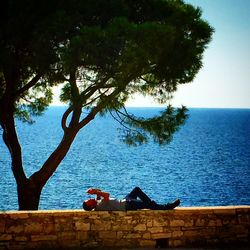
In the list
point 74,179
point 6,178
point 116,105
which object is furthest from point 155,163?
point 116,105

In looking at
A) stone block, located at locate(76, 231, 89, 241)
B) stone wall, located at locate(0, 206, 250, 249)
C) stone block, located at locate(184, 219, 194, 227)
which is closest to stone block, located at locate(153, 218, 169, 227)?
stone wall, located at locate(0, 206, 250, 249)

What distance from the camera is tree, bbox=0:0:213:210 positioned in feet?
22.2

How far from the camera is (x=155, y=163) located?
50812 mm

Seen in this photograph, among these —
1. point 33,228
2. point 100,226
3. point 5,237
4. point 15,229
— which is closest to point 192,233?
point 100,226

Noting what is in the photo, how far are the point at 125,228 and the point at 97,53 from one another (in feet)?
11.2

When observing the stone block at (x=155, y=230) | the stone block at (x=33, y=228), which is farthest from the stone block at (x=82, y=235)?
the stone block at (x=155, y=230)

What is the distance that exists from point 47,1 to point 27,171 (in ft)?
122

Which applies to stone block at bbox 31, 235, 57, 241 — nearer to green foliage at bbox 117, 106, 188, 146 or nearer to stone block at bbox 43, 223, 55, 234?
stone block at bbox 43, 223, 55, 234

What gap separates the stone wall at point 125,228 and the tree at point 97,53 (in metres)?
1.63

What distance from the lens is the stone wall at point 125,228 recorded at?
659cm

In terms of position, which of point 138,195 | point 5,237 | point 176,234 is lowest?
point 176,234

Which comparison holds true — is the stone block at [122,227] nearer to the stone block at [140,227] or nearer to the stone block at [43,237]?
the stone block at [140,227]

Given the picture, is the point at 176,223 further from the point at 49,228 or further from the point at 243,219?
the point at 49,228

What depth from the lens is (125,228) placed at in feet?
22.6
